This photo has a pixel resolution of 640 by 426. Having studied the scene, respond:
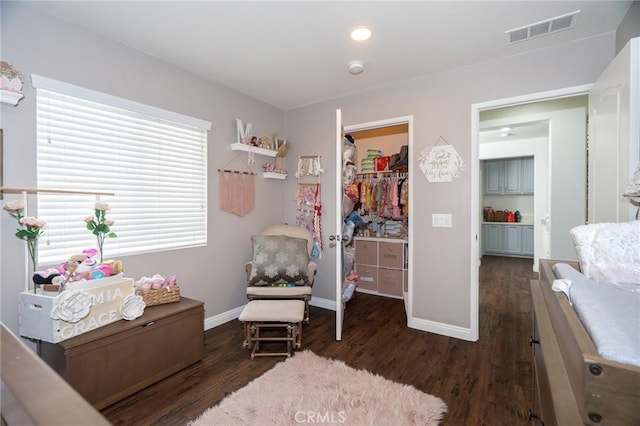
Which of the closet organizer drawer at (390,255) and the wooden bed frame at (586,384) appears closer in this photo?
the wooden bed frame at (586,384)

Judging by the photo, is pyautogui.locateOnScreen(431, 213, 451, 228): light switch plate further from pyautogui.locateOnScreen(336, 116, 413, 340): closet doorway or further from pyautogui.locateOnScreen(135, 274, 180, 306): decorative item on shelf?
pyautogui.locateOnScreen(135, 274, 180, 306): decorative item on shelf

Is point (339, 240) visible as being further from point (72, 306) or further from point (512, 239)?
point (512, 239)

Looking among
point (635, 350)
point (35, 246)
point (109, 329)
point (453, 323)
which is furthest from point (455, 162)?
point (35, 246)

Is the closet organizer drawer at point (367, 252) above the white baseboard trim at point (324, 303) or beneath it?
above

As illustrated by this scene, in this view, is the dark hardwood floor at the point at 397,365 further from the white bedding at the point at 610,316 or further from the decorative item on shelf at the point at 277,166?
the decorative item on shelf at the point at 277,166

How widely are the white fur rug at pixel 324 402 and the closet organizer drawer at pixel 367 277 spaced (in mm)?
2098

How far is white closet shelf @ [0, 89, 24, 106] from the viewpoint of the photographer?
5.34 feet

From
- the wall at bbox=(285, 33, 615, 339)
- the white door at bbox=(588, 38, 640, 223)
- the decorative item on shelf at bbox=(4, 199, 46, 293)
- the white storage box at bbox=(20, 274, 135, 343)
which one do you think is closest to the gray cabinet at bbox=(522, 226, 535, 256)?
the wall at bbox=(285, 33, 615, 339)

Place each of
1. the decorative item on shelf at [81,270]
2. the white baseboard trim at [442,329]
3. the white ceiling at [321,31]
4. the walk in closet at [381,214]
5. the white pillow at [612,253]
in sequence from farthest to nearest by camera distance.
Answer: the walk in closet at [381,214], the white baseboard trim at [442,329], the white ceiling at [321,31], the decorative item on shelf at [81,270], the white pillow at [612,253]

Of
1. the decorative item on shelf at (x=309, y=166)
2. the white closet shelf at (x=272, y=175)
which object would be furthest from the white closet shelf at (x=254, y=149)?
the decorative item on shelf at (x=309, y=166)

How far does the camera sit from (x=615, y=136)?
5.00ft

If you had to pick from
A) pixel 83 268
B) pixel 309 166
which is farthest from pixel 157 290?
pixel 309 166

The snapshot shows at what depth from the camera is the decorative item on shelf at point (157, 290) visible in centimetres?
208

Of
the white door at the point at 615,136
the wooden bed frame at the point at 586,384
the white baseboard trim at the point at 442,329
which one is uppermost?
the white door at the point at 615,136
